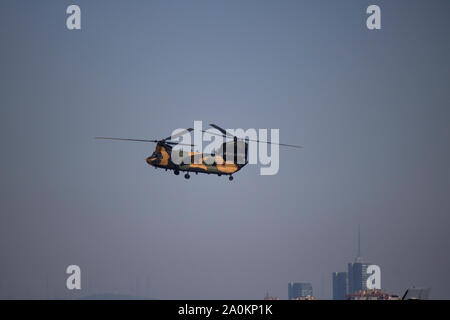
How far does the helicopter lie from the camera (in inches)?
4195

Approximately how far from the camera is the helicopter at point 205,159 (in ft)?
350

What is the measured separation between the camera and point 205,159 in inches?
4245
